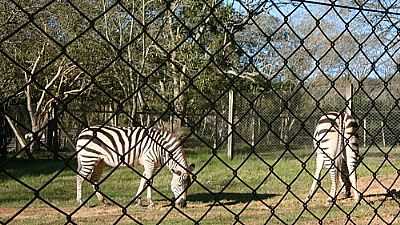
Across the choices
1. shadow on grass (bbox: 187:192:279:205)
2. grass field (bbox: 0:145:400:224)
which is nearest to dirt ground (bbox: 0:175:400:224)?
grass field (bbox: 0:145:400:224)

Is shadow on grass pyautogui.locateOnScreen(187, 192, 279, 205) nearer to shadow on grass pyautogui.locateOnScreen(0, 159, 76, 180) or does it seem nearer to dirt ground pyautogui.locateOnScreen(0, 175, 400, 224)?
dirt ground pyautogui.locateOnScreen(0, 175, 400, 224)

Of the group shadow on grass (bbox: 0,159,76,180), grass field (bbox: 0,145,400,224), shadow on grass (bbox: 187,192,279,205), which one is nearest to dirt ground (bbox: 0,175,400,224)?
grass field (bbox: 0,145,400,224)

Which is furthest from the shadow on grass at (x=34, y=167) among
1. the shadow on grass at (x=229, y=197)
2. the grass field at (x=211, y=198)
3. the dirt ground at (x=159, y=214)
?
the dirt ground at (x=159, y=214)

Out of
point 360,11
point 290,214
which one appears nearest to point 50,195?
point 290,214

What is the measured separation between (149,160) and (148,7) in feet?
19.5

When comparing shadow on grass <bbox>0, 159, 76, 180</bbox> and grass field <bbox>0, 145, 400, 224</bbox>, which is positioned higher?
shadow on grass <bbox>0, 159, 76, 180</bbox>

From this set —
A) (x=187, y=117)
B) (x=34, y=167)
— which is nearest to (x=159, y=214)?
(x=187, y=117)

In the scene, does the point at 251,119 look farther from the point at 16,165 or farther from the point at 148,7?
the point at 16,165

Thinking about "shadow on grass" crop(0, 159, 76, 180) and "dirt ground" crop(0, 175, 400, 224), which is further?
"shadow on grass" crop(0, 159, 76, 180)

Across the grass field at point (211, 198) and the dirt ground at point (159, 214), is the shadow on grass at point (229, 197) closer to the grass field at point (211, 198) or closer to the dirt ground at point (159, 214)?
the grass field at point (211, 198)

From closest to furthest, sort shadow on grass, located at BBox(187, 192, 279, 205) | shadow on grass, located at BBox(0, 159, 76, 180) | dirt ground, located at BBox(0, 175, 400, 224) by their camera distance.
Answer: dirt ground, located at BBox(0, 175, 400, 224) → shadow on grass, located at BBox(187, 192, 279, 205) → shadow on grass, located at BBox(0, 159, 76, 180)

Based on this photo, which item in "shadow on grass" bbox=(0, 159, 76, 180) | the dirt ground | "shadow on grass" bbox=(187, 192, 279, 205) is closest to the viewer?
the dirt ground

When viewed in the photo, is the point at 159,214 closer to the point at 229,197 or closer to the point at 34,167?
the point at 229,197

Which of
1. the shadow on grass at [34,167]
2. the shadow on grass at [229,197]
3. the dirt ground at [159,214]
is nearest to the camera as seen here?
the dirt ground at [159,214]
